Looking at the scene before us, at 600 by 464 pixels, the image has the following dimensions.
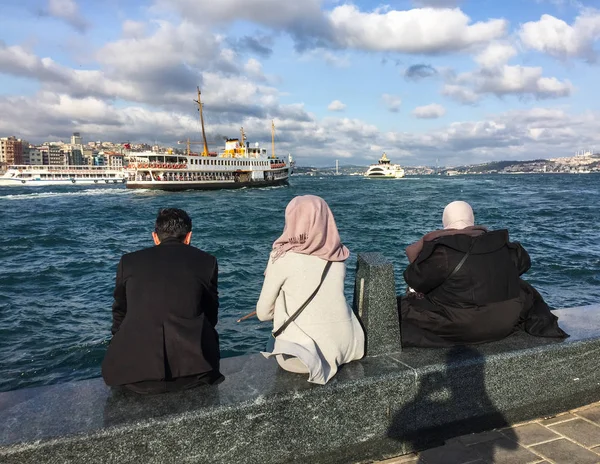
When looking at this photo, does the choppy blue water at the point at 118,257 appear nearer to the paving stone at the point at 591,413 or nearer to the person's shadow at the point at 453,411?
the person's shadow at the point at 453,411

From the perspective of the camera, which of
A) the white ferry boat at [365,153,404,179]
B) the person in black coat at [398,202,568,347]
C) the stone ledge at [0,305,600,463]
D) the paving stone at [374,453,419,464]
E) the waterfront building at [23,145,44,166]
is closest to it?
the stone ledge at [0,305,600,463]

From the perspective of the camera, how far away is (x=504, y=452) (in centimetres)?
245

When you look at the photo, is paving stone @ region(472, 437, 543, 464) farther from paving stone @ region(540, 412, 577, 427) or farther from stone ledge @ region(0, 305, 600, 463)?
paving stone @ region(540, 412, 577, 427)

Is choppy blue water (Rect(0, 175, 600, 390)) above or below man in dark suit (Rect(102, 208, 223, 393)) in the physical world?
below

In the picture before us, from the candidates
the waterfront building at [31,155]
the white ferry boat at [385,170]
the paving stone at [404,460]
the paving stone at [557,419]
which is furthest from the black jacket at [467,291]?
the waterfront building at [31,155]

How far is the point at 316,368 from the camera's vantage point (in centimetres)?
225

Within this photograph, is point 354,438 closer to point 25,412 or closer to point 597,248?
point 25,412

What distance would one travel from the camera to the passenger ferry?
5211 centimetres

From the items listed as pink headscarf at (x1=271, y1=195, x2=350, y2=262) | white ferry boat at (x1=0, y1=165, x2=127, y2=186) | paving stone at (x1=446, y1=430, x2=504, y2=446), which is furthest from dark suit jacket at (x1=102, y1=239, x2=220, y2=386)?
white ferry boat at (x1=0, y1=165, x2=127, y2=186)

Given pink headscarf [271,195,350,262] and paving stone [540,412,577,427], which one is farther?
paving stone [540,412,577,427]

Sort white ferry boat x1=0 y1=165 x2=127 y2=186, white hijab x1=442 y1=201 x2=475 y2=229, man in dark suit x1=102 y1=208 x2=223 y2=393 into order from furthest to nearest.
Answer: white ferry boat x1=0 y1=165 x2=127 y2=186
white hijab x1=442 y1=201 x2=475 y2=229
man in dark suit x1=102 y1=208 x2=223 y2=393

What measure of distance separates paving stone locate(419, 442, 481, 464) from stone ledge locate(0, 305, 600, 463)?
78 millimetres

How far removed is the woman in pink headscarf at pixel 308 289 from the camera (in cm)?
233

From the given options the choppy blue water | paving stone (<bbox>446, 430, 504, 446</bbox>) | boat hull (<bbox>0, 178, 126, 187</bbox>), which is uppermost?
boat hull (<bbox>0, 178, 126, 187</bbox>)
